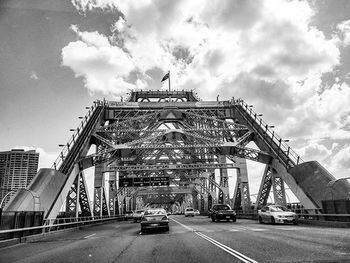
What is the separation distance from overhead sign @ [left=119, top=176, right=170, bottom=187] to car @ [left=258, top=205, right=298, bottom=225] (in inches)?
774

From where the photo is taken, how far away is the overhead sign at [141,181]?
40.3 meters

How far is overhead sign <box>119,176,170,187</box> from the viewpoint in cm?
4028

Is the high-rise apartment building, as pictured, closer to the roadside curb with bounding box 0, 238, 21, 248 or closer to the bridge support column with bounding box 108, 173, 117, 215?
the bridge support column with bounding box 108, 173, 117, 215

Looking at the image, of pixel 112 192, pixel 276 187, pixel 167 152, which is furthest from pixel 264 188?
pixel 112 192

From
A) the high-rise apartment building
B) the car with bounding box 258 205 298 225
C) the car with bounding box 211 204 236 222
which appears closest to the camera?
the car with bounding box 258 205 298 225

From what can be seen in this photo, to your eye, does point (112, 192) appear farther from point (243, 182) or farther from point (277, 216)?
point (277, 216)

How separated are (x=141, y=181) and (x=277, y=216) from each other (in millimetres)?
23152

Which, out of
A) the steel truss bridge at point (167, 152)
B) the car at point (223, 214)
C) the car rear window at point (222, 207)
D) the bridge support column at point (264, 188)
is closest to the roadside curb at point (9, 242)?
the steel truss bridge at point (167, 152)

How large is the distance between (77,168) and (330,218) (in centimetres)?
2123

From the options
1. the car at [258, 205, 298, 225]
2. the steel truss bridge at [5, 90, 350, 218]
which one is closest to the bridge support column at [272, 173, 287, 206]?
the steel truss bridge at [5, 90, 350, 218]

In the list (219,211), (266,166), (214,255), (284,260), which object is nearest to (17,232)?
(214,255)

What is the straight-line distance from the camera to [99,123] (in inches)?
1346

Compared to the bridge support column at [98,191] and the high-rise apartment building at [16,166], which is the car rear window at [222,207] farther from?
the high-rise apartment building at [16,166]

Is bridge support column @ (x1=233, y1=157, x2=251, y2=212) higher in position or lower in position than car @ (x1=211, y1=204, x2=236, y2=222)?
higher
